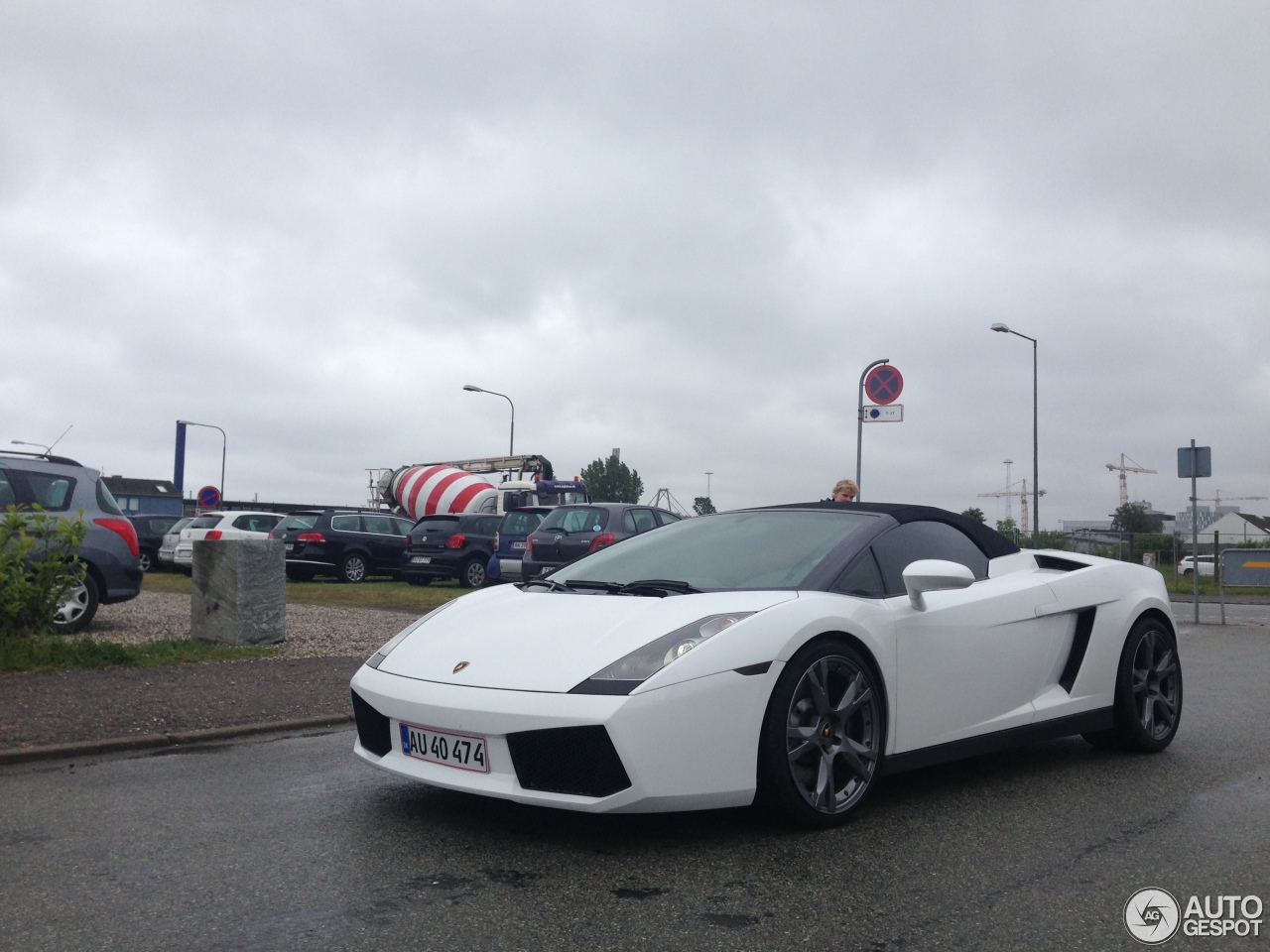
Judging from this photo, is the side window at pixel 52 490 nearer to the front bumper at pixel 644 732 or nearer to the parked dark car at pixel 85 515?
the parked dark car at pixel 85 515

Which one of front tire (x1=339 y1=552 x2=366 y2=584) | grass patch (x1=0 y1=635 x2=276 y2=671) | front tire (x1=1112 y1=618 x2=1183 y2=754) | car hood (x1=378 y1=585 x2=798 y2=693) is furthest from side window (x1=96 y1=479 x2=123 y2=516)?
front tire (x1=339 y1=552 x2=366 y2=584)

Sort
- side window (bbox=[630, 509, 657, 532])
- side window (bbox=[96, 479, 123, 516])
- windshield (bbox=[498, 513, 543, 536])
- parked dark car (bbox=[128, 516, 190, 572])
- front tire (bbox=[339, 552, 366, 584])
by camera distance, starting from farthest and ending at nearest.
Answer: parked dark car (bbox=[128, 516, 190, 572])
front tire (bbox=[339, 552, 366, 584])
windshield (bbox=[498, 513, 543, 536])
side window (bbox=[630, 509, 657, 532])
side window (bbox=[96, 479, 123, 516])

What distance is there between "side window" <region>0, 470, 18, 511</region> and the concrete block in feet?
5.52

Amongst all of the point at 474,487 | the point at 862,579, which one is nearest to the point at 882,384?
the point at 862,579

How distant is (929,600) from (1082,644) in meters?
1.16

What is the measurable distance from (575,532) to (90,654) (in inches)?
358

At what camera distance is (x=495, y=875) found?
3.61m

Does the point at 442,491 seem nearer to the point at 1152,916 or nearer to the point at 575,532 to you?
the point at 575,532

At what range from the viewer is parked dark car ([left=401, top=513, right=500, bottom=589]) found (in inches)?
869

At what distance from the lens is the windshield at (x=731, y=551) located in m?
4.63

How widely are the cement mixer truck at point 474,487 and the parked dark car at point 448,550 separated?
9350 millimetres

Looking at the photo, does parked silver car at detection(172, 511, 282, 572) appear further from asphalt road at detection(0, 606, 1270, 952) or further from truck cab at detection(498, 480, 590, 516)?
asphalt road at detection(0, 606, 1270, 952)

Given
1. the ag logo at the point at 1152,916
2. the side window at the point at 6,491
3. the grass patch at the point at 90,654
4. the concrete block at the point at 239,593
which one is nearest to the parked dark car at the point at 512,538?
the concrete block at the point at 239,593
